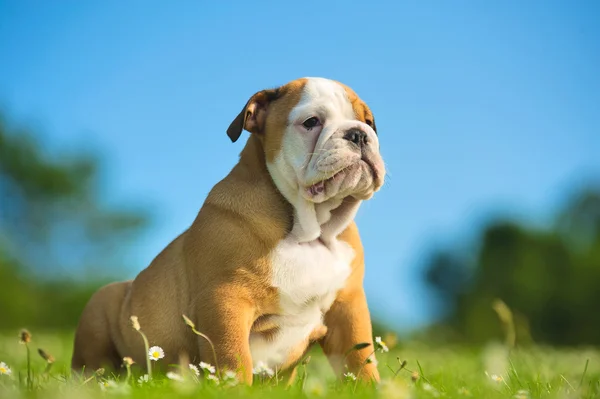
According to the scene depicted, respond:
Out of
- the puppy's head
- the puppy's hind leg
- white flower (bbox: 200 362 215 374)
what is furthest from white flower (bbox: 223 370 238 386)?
the puppy's hind leg

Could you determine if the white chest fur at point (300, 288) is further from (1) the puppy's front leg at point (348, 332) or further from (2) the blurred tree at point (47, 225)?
(2) the blurred tree at point (47, 225)

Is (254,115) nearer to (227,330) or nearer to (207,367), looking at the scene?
(227,330)

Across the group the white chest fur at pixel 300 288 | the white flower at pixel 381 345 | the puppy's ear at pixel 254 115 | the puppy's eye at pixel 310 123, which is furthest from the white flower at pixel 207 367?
the puppy's eye at pixel 310 123

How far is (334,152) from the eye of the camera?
403cm

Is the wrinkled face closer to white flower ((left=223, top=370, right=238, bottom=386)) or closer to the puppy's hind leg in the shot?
white flower ((left=223, top=370, right=238, bottom=386))

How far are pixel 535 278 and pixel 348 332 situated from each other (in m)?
25.8

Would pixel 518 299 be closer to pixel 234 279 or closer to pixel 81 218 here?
pixel 81 218

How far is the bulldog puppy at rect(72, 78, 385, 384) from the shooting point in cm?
404

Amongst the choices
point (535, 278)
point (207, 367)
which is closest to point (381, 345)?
point (207, 367)

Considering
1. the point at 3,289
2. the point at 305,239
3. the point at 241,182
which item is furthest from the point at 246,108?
the point at 3,289

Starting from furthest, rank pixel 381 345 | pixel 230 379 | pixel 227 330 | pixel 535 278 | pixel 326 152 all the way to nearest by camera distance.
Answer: pixel 535 278
pixel 326 152
pixel 227 330
pixel 381 345
pixel 230 379

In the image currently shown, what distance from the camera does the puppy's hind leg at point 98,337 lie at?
520cm

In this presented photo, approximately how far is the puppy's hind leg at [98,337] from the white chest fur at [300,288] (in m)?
1.48

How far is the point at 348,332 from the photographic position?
443 centimetres
